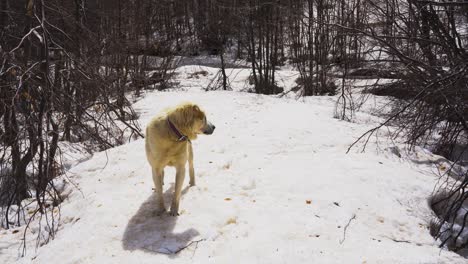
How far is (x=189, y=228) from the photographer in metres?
4.57

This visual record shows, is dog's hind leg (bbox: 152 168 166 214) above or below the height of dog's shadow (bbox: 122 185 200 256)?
above

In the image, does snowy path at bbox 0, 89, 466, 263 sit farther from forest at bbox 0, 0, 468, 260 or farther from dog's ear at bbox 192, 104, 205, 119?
dog's ear at bbox 192, 104, 205, 119

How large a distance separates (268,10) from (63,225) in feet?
44.1

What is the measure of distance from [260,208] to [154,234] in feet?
4.48

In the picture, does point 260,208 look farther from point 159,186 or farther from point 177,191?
point 159,186

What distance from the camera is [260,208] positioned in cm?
498

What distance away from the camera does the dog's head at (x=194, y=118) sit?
183 inches

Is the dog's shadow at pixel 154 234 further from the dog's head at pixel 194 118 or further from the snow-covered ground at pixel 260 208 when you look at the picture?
the dog's head at pixel 194 118

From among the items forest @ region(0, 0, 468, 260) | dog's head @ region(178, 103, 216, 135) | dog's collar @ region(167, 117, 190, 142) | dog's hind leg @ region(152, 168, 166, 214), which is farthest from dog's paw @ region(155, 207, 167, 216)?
forest @ region(0, 0, 468, 260)

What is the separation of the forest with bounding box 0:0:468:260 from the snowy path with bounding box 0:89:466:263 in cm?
48

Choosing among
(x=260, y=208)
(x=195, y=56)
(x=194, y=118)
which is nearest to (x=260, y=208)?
(x=260, y=208)

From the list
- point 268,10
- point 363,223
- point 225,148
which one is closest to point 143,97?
point 268,10

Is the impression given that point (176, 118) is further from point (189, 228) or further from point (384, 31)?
point (384, 31)

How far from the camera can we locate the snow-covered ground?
414 cm
